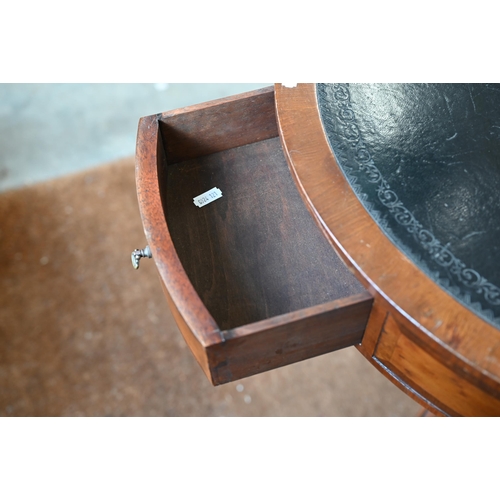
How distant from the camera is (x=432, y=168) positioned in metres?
0.65

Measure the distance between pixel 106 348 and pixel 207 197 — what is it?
0.66 meters

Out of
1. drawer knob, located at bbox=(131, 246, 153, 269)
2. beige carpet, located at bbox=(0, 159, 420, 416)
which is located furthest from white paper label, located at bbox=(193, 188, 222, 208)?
beige carpet, located at bbox=(0, 159, 420, 416)

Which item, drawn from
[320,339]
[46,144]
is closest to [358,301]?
[320,339]

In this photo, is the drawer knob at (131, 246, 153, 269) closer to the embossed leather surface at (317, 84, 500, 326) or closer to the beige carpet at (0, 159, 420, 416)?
the embossed leather surface at (317, 84, 500, 326)

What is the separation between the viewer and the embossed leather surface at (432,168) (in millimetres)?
583

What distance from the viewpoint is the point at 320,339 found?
621mm

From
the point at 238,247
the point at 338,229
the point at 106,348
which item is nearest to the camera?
the point at 338,229

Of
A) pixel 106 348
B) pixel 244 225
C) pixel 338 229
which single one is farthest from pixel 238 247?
pixel 106 348

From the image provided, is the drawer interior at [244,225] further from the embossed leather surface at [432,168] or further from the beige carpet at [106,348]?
the beige carpet at [106,348]

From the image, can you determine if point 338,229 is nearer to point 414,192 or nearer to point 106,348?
point 414,192

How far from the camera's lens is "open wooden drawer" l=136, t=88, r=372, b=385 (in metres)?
0.58

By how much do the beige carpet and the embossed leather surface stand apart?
69 cm

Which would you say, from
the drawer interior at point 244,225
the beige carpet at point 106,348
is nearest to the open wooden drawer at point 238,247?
the drawer interior at point 244,225

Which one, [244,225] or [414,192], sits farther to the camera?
[244,225]
